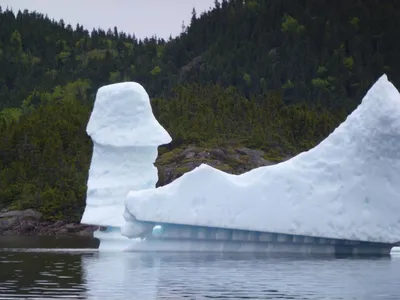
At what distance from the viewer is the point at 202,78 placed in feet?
385

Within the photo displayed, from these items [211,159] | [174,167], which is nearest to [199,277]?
[174,167]

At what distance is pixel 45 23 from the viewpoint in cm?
15975

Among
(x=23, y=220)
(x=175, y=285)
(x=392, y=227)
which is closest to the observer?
(x=175, y=285)

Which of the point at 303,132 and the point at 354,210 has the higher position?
the point at 303,132

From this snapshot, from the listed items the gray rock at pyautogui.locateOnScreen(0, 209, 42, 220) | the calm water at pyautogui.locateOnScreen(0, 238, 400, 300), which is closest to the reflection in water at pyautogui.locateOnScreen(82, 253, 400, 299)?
the calm water at pyautogui.locateOnScreen(0, 238, 400, 300)

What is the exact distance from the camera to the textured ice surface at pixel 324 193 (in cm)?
2948

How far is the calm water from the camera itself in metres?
21.2

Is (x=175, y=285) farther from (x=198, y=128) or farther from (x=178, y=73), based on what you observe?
(x=178, y=73)

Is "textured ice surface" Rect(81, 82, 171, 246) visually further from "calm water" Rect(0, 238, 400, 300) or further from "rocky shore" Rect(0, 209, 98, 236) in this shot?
"rocky shore" Rect(0, 209, 98, 236)

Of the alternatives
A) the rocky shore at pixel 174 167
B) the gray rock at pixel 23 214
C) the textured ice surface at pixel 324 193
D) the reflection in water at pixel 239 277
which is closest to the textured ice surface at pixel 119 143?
the reflection in water at pixel 239 277

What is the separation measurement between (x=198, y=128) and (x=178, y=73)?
142 feet

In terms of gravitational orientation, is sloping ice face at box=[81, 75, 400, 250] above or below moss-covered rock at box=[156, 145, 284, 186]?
below

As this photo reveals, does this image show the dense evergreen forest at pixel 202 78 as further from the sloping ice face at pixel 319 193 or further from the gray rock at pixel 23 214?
the sloping ice face at pixel 319 193

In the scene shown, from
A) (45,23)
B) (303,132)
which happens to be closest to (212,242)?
(303,132)
